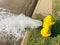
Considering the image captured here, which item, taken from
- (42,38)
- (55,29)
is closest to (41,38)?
(42,38)

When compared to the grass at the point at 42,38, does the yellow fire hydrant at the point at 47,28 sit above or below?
above

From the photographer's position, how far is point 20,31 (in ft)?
3.17

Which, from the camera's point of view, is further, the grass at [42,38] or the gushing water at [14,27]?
the gushing water at [14,27]

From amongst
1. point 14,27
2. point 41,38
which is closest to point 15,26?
point 14,27

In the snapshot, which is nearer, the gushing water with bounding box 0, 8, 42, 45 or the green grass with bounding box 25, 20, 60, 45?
the green grass with bounding box 25, 20, 60, 45

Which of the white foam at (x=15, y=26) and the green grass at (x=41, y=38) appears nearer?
the green grass at (x=41, y=38)

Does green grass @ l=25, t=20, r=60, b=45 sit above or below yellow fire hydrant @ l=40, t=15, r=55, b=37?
below

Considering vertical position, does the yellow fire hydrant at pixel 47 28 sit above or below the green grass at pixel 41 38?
above

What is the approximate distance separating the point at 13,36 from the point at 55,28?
251mm

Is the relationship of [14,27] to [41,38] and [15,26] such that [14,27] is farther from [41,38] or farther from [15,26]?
[41,38]

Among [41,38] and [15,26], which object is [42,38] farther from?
[15,26]

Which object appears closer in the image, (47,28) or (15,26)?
(47,28)

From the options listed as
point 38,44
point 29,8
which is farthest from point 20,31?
point 29,8

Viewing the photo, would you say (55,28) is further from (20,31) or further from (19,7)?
(19,7)
